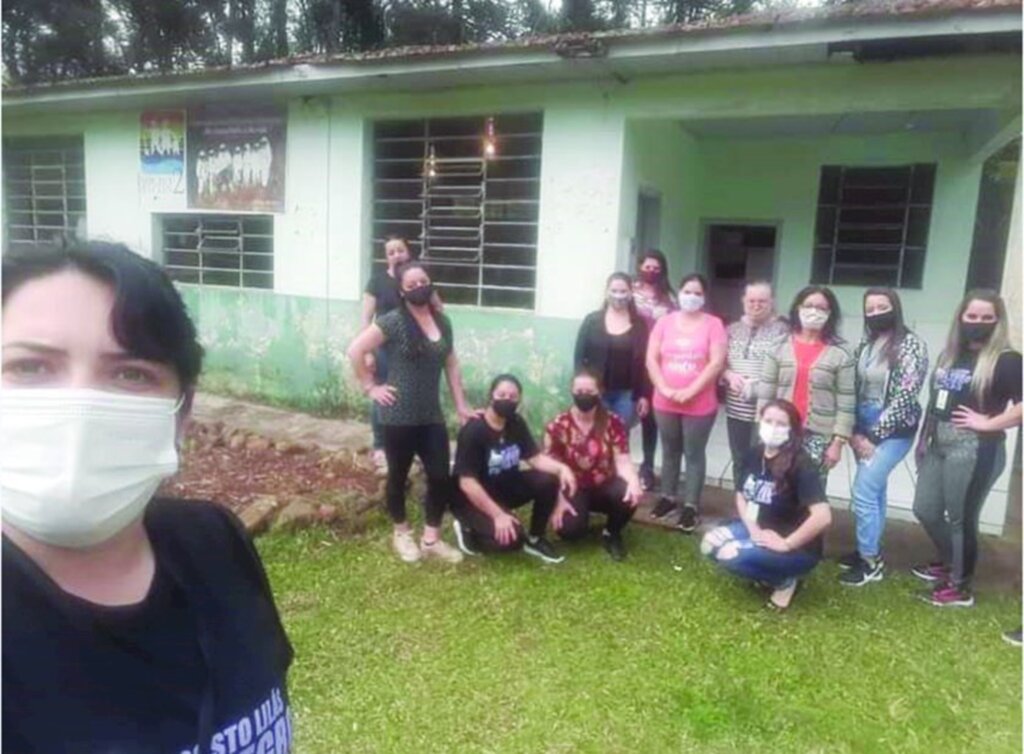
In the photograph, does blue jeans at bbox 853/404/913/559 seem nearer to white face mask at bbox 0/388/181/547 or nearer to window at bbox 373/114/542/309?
window at bbox 373/114/542/309

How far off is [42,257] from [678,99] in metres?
5.32

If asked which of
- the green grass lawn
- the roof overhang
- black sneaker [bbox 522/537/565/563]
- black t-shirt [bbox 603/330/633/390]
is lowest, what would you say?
the green grass lawn

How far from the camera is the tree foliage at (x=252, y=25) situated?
556 inches

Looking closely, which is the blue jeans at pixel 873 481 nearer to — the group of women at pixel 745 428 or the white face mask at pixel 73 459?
the group of women at pixel 745 428

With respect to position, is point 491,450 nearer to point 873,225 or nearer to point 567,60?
point 567,60

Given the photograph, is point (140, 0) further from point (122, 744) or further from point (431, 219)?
point (122, 744)

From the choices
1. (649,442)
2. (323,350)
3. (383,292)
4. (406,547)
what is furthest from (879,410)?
(323,350)

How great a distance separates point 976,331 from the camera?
3568 millimetres

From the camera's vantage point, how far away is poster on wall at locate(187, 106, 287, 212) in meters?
7.36

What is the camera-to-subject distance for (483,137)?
21.5ft

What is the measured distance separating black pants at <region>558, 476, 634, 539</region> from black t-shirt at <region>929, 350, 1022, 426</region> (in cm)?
159

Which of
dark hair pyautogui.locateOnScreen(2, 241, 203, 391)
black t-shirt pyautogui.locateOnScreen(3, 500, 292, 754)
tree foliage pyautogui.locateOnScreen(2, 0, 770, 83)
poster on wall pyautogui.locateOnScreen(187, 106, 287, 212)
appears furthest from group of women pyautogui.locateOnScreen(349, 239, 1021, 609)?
tree foliage pyautogui.locateOnScreen(2, 0, 770, 83)

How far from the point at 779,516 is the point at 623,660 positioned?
1075 millimetres

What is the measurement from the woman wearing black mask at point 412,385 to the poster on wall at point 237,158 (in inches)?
156
